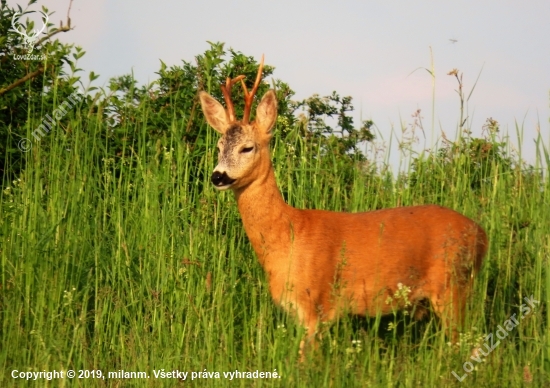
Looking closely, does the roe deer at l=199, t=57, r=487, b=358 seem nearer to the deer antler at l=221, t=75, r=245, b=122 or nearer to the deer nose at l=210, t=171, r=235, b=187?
the deer nose at l=210, t=171, r=235, b=187

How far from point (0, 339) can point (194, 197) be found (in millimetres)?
1955

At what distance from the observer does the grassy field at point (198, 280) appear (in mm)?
4980

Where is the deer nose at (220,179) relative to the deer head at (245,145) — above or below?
below

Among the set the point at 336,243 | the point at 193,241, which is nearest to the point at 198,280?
the point at 193,241

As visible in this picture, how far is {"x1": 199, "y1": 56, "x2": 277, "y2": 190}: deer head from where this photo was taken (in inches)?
236

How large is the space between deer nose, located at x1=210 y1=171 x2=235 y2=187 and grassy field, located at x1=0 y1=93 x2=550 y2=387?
53cm

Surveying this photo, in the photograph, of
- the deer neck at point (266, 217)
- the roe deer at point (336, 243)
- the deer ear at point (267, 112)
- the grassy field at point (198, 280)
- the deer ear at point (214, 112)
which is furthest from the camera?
the deer ear at point (214, 112)

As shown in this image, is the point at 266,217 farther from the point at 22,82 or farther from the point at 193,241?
the point at 22,82

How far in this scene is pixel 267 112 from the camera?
20.7ft

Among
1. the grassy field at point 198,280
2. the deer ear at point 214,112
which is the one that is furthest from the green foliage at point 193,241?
the deer ear at point 214,112

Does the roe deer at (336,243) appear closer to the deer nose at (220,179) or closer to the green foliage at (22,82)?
the deer nose at (220,179)

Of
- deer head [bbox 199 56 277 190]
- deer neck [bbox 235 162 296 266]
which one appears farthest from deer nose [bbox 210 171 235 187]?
deer neck [bbox 235 162 296 266]

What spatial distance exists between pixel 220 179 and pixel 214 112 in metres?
0.87

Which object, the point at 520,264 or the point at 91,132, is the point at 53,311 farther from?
the point at 520,264
